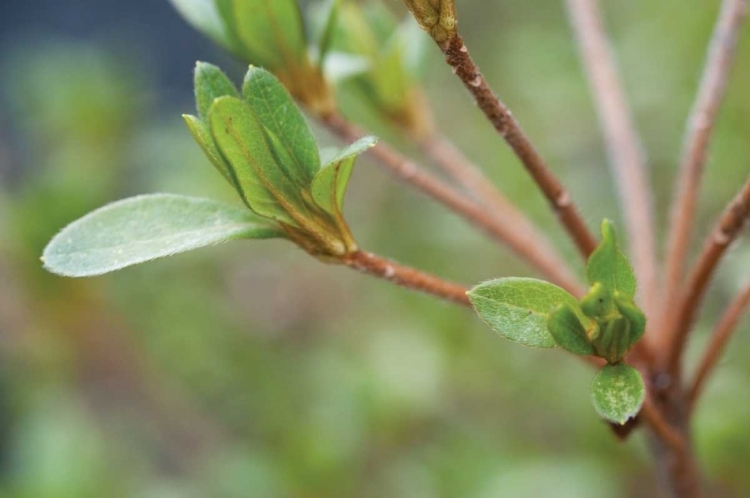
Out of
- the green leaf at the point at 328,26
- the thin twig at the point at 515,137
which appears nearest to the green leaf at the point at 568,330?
the thin twig at the point at 515,137

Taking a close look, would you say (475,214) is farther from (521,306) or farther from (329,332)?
(329,332)

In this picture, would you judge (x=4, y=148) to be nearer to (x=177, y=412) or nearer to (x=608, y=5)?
(x=177, y=412)

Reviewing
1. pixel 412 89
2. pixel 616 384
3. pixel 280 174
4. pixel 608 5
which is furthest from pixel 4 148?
pixel 616 384

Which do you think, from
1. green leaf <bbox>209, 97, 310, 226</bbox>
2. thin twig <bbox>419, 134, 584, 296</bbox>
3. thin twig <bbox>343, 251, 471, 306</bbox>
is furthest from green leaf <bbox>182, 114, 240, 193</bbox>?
thin twig <bbox>419, 134, 584, 296</bbox>

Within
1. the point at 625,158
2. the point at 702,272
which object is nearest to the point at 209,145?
the point at 702,272

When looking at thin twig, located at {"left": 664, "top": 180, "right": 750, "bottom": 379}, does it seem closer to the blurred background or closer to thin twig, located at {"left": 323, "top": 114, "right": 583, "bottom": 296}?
thin twig, located at {"left": 323, "top": 114, "right": 583, "bottom": 296}

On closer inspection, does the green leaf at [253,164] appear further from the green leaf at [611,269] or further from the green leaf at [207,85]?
the green leaf at [611,269]
